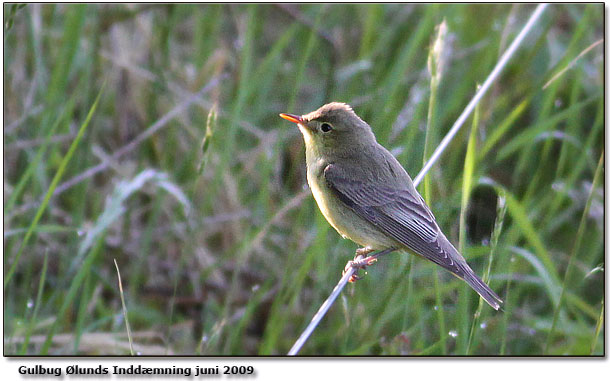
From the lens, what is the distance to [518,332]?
4.26 metres

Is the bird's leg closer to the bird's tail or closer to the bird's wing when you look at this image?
the bird's wing

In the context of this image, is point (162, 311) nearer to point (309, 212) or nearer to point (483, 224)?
point (309, 212)

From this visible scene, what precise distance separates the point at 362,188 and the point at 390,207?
17cm

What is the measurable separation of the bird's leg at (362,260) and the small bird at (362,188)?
0.01 metres

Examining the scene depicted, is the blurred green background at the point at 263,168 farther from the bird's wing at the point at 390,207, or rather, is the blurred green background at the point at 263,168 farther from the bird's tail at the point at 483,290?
the bird's tail at the point at 483,290

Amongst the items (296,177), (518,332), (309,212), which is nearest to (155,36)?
(296,177)

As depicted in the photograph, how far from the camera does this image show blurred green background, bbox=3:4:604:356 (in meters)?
3.98

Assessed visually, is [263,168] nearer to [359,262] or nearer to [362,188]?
[362,188]

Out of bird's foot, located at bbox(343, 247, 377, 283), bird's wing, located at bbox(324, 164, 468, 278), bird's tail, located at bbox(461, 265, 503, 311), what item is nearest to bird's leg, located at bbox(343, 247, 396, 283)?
bird's foot, located at bbox(343, 247, 377, 283)

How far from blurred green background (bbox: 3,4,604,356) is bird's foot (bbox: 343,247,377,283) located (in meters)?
0.15

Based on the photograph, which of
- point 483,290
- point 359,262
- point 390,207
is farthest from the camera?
point 390,207

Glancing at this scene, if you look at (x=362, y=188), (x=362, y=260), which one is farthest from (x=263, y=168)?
(x=362, y=260)

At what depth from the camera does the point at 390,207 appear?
140 inches

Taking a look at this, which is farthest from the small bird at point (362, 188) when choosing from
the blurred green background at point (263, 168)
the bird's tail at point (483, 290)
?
the bird's tail at point (483, 290)
